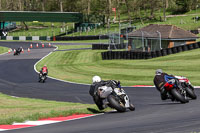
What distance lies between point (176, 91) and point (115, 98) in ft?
7.15

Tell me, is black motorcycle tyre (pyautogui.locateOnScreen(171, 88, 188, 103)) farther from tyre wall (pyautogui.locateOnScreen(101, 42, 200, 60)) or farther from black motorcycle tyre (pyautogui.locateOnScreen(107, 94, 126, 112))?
tyre wall (pyautogui.locateOnScreen(101, 42, 200, 60))

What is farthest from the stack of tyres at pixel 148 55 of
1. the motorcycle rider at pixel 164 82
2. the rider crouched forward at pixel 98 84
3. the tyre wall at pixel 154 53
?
the rider crouched forward at pixel 98 84

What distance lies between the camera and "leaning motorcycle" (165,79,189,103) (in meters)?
12.7

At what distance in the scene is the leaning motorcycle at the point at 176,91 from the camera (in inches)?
501

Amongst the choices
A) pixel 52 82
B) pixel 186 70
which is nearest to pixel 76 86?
pixel 52 82

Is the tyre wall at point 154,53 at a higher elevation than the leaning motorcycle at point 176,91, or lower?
lower

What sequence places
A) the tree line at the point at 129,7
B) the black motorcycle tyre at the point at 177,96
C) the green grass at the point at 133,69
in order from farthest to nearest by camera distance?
the tree line at the point at 129,7
the green grass at the point at 133,69
the black motorcycle tyre at the point at 177,96

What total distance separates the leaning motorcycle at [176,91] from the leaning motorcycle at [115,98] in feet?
5.15

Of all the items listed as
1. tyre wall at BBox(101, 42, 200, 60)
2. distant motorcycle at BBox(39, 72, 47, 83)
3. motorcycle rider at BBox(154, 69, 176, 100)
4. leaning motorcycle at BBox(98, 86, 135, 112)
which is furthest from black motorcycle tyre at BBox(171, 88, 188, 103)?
tyre wall at BBox(101, 42, 200, 60)

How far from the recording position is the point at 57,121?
1077 centimetres

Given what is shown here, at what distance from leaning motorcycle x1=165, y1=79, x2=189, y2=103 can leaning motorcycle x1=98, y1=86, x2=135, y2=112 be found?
5.15 ft

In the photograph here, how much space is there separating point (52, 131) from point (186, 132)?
9.90 ft

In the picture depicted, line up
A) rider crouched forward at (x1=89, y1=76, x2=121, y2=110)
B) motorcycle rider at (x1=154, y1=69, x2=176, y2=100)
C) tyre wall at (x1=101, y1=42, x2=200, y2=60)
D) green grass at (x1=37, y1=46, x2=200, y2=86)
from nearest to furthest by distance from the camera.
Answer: rider crouched forward at (x1=89, y1=76, x2=121, y2=110), motorcycle rider at (x1=154, y1=69, x2=176, y2=100), green grass at (x1=37, y1=46, x2=200, y2=86), tyre wall at (x1=101, y1=42, x2=200, y2=60)

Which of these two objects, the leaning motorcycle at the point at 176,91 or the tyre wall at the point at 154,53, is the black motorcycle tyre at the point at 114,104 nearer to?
the leaning motorcycle at the point at 176,91
